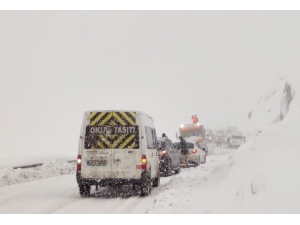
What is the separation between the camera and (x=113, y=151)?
10867 millimetres

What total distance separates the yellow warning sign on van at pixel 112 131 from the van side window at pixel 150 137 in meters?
0.65

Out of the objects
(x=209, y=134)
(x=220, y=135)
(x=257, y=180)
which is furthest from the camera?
(x=209, y=134)

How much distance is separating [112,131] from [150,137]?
148 centimetres

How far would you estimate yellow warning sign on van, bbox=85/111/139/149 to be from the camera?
35.8 feet

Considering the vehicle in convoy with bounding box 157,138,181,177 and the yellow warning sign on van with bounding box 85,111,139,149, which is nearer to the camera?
the yellow warning sign on van with bounding box 85,111,139,149

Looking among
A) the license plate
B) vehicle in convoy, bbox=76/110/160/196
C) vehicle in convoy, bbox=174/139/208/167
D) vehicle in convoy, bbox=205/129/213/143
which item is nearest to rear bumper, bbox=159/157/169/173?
vehicle in convoy, bbox=205/129/213/143

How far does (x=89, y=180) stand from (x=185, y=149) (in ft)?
32.1

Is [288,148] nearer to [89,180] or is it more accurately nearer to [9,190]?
[89,180]

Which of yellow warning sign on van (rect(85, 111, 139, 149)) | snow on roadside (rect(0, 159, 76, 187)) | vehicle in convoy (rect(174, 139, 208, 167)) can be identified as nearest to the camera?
yellow warning sign on van (rect(85, 111, 139, 149))

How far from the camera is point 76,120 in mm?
11555

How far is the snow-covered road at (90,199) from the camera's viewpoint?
29.5 feet

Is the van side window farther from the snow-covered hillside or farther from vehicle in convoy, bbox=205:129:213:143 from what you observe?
vehicle in convoy, bbox=205:129:213:143

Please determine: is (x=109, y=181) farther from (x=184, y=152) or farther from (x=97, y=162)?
(x=184, y=152)

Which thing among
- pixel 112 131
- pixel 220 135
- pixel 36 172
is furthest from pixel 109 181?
pixel 220 135
